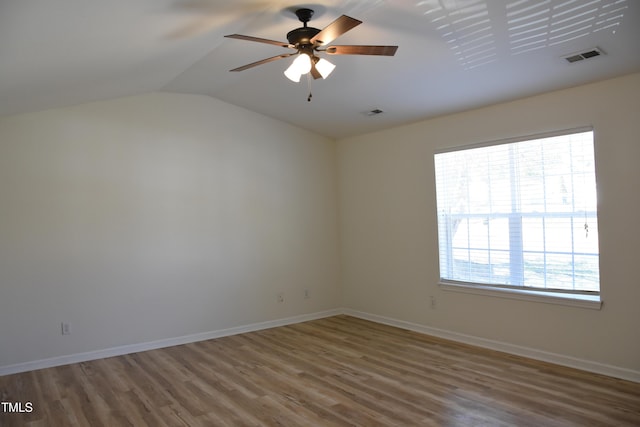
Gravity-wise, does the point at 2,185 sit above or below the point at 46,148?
below

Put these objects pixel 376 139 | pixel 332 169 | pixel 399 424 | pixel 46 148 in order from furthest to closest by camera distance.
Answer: pixel 332 169 → pixel 376 139 → pixel 46 148 → pixel 399 424

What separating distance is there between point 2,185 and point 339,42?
3.32 m

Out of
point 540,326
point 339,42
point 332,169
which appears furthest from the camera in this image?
point 332,169

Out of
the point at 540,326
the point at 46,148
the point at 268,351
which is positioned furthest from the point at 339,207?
the point at 46,148

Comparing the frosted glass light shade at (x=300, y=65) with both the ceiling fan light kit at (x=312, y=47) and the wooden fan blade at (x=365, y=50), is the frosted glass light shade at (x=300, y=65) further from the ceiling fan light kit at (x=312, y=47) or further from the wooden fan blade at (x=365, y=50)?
the wooden fan blade at (x=365, y=50)

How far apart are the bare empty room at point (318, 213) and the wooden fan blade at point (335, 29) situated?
9 cm

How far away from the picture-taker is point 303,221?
6012 mm

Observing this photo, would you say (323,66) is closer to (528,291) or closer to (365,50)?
(365,50)

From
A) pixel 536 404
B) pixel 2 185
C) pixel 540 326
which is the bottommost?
pixel 536 404

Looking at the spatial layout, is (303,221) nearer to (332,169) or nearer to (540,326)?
(332,169)

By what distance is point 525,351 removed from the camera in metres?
4.18

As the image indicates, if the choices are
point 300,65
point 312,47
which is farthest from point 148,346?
point 312,47

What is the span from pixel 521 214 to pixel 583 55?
60.0 inches

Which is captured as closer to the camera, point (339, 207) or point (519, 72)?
point (519, 72)
